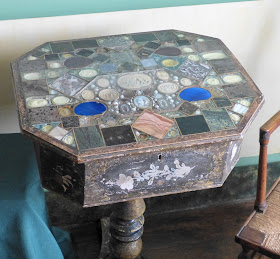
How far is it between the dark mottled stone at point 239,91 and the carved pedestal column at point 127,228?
0.51 m

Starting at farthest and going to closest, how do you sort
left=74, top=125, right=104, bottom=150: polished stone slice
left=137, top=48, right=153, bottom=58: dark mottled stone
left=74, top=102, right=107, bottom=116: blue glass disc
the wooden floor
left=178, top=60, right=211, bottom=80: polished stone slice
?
the wooden floor < left=137, top=48, right=153, bottom=58: dark mottled stone < left=178, top=60, right=211, bottom=80: polished stone slice < left=74, top=102, right=107, bottom=116: blue glass disc < left=74, top=125, right=104, bottom=150: polished stone slice

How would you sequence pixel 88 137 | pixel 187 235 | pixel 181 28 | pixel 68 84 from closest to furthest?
pixel 88 137
pixel 68 84
pixel 181 28
pixel 187 235

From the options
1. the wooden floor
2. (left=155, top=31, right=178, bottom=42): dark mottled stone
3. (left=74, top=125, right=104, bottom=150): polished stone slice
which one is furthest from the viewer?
the wooden floor

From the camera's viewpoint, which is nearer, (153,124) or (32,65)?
(153,124)

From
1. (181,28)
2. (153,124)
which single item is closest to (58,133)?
(153,124)

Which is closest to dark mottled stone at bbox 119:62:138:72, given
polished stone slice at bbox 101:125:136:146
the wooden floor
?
polished stone slice at bbox 101:125:136:146

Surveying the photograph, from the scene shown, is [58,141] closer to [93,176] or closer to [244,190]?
[93,176]

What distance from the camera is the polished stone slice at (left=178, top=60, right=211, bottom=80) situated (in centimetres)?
172

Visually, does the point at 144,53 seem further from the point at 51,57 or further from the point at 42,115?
the point at 42,115

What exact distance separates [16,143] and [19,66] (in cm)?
37

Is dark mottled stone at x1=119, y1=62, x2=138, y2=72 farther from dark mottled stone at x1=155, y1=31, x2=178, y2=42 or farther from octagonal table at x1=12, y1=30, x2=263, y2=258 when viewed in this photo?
dark mottled stone at x1=155, y1=31, x2=178, y2=42

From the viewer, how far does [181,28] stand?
7.04 feet

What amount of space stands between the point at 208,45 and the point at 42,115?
0.73 m

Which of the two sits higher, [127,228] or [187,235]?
[127,228]
